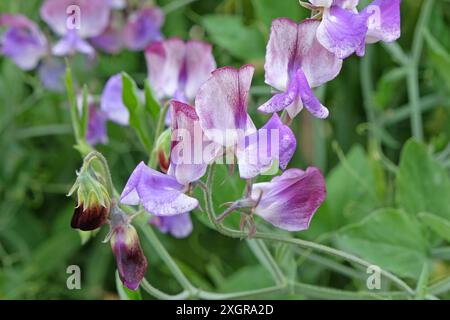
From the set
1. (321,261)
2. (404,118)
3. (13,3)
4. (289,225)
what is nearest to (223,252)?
(321,261)

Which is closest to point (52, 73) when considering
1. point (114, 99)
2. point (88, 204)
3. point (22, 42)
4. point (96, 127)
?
point (22, 42)

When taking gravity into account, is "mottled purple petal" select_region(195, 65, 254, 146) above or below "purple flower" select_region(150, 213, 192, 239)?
above

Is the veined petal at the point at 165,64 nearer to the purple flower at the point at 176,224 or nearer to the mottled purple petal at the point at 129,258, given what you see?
the purple flower at the point at 176,224

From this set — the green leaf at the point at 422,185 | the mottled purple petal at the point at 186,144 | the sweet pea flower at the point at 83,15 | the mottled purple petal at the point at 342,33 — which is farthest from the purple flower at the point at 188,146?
the sweet pea flower at the point at 83,15

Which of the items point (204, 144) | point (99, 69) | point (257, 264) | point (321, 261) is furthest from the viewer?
point (99, 69)

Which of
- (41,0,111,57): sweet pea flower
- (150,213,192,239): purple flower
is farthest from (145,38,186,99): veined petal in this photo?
(41,0,111,57): sweet pea flower

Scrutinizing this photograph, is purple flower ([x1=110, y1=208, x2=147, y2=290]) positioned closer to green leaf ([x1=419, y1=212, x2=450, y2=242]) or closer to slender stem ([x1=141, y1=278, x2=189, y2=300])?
slender stem ([x1=141, y1=278, x2=189, y2=300])
